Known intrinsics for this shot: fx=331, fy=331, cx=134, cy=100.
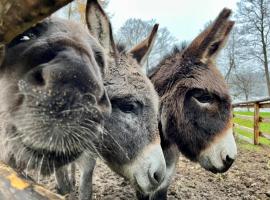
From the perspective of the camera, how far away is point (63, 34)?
5.27 feet

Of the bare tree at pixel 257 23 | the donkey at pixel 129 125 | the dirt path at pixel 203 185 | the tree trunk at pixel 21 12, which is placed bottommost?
the dirt path at pixel 203 185

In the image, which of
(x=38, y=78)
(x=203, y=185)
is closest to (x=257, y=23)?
(x=203, y=185)

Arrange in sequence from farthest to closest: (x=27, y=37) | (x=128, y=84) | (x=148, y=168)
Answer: (x=128, y=84) < (x=148, y=168) < (x=27, y=37)

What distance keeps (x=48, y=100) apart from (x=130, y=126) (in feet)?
5.19

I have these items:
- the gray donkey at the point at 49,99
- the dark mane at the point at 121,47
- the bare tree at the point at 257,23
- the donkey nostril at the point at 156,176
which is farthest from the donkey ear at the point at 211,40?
the bare tree at the point at 257,23

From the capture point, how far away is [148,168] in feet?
8.45

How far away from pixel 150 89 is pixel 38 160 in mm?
1697

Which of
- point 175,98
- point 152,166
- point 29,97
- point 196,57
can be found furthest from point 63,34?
point 196,57

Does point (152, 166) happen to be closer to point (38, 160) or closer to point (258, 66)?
point (38, 160)

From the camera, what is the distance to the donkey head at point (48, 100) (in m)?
1.20

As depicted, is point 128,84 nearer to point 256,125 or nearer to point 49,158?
point 49,158

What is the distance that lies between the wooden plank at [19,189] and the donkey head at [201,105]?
2559 millimetres

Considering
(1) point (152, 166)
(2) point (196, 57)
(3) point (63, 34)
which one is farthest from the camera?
(2) point (196, 57)

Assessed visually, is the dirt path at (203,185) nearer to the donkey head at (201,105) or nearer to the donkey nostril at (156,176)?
the donkey head at (201,105)
